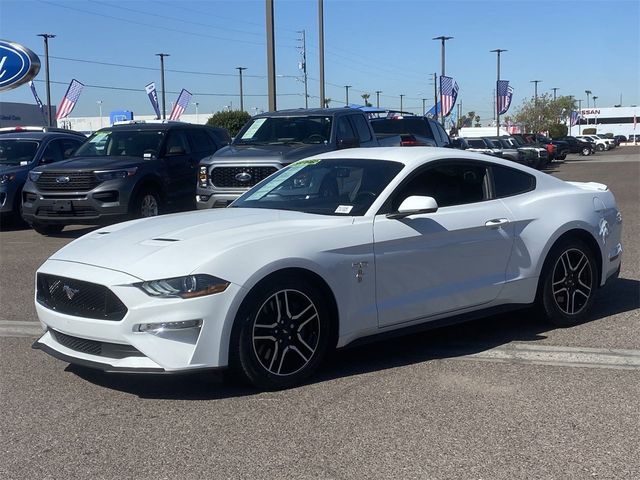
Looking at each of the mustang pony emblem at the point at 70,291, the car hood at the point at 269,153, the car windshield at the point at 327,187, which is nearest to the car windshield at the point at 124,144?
the car hood at the point at 269,153

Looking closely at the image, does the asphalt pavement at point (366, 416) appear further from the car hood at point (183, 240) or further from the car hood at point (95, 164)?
the car hood at point (95, 164)

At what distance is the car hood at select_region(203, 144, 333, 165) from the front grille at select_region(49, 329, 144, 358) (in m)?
6.77

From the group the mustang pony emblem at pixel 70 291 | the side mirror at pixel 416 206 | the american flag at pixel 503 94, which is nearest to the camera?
the mustang pony emblem at pixel 70 291

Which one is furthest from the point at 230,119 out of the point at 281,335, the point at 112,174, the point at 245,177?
the point at 281,335

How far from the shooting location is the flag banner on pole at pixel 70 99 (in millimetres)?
36594

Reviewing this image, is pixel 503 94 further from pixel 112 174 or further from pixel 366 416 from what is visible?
pixel 366 416

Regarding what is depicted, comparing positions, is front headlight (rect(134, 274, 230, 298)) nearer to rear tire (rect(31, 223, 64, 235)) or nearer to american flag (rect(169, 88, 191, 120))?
rear tire (rect(31, 223, 64, 235))

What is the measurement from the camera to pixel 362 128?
522 inches

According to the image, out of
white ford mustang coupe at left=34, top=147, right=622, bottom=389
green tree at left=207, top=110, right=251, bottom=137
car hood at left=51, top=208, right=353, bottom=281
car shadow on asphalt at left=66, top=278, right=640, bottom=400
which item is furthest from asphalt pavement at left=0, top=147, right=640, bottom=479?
green tree at left=207, top=110, right=251, bottom=137

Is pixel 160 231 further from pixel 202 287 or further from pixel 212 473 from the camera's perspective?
pixel 212 473

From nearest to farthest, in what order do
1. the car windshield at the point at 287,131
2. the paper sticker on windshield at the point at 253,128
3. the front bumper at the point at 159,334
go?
the front bumper at the point at 159,334
the car windshield at the point at 287,131
the paper sticker on windshield at the point at 253,128

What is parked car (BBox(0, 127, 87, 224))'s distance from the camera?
45.4ft

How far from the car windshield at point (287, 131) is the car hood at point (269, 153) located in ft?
1.08

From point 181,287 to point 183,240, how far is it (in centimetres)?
43
